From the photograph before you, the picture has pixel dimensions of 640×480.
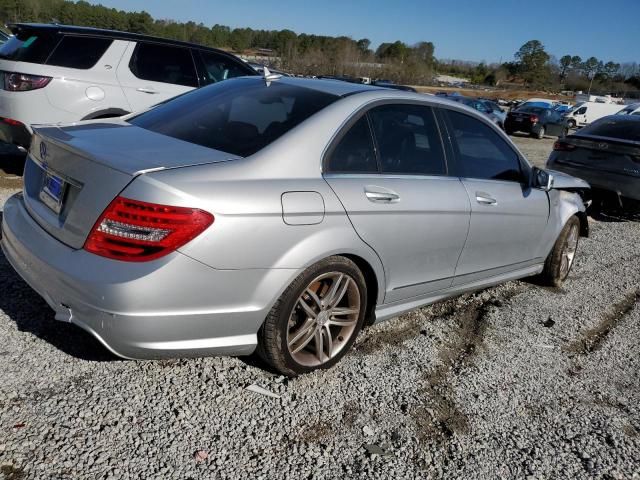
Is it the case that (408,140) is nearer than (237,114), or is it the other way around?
(237,114)

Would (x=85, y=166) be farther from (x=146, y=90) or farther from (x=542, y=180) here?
(x=146, y=90)

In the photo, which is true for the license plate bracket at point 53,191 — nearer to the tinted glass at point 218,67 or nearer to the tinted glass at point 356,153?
the tinted glass at point 356,153

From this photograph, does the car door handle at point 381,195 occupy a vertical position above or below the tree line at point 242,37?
above

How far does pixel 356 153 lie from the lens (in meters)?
3.25

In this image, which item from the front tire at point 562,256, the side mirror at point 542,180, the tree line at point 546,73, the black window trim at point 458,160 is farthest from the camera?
the tree line at point 546,73

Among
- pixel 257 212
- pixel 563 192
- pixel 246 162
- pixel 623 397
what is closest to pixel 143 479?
pixel 257 212

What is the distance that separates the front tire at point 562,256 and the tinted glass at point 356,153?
2.59m

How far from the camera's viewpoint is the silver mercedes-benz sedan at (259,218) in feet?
8.26

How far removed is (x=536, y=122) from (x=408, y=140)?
23.3 metres

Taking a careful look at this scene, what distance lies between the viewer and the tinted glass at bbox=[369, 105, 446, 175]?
3428 mm

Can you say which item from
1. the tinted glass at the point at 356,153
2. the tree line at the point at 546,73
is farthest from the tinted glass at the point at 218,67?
the tree line at the point at 546,73

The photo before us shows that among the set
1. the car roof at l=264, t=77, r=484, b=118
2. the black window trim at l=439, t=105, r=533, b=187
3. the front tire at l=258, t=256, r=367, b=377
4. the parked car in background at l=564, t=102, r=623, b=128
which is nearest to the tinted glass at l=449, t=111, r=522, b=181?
the black window trim at l=439, t=105, r=533, b=187

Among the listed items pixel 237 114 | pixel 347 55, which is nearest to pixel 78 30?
pixel 237 114

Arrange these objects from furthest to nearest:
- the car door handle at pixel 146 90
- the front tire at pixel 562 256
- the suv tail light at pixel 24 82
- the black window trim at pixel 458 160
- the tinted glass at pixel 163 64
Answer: the tinted glass at pixel 163 64 → the car door handle at pixel 146 90 → the suv tail light at pixel 24 82 → the front tire at pixel 562 256 → the black window trim at pixel 458 160
